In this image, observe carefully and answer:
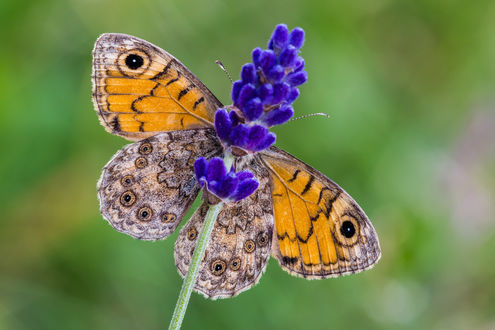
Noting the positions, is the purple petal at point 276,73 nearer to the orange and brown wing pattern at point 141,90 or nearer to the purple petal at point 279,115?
the purple petal at point 279,115

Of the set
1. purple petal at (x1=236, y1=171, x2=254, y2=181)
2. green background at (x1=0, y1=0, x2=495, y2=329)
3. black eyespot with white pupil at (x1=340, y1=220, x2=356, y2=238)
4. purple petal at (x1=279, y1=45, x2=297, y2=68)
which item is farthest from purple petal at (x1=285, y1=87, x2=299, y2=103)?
green background at (x1=0, y1=0, x2=495, y2=329)

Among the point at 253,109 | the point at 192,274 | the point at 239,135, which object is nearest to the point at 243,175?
the point at 239,135

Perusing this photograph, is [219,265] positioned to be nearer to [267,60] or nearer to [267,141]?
[267,141]

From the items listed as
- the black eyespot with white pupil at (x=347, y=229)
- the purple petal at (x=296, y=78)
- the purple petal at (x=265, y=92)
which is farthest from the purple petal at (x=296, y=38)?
the black eyespot with white pupil at (x=347, y=229)

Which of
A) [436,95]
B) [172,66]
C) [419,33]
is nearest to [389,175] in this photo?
[436,95]

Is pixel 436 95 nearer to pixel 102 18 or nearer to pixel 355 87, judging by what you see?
pixel 355 87

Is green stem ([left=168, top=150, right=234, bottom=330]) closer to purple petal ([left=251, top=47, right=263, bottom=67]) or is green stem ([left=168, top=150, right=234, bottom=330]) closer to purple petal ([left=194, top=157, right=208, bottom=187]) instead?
purple petal ([left=194, top=157, right=208, bottom=187])
